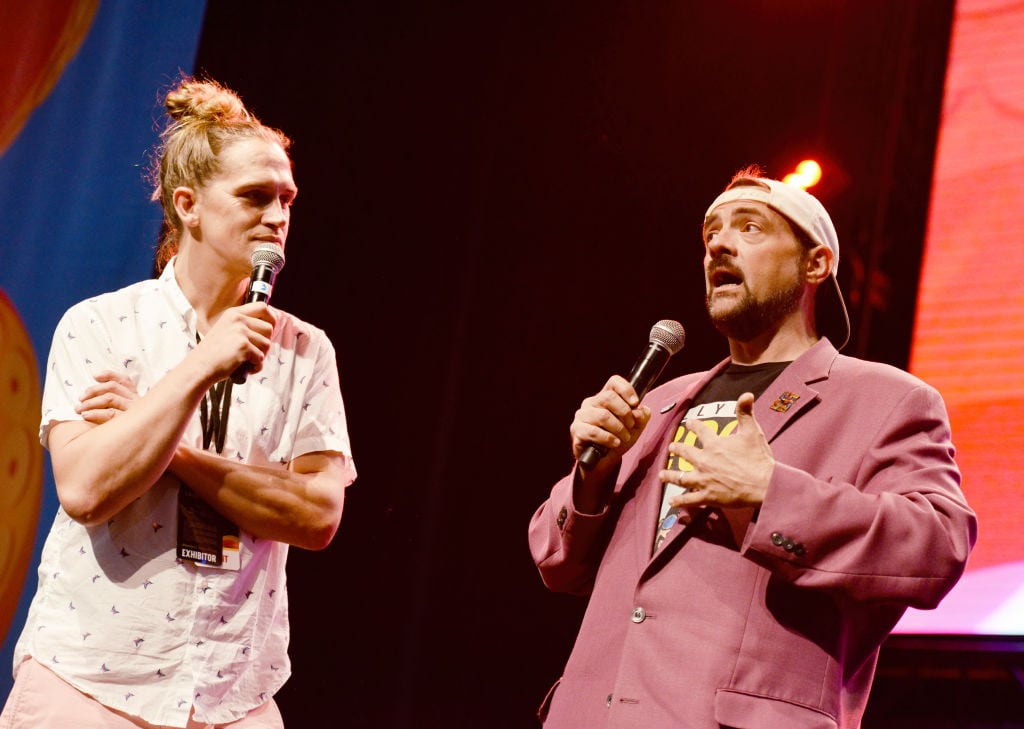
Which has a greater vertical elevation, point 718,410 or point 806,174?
point 806,174

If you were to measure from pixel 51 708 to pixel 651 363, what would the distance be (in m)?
1.22

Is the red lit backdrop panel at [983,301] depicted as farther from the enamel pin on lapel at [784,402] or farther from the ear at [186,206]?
the ear at [186,206]

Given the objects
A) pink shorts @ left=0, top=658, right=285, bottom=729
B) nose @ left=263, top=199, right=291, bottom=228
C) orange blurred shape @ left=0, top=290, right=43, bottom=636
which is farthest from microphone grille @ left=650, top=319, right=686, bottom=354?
orange blurred shape @ left=0, top=290, right=43, bottom=636

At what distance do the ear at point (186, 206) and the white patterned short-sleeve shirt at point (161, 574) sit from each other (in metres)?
0.14

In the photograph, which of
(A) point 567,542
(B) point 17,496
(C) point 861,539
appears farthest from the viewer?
(B) point 17,496

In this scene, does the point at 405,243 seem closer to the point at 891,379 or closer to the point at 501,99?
the point at 501,99

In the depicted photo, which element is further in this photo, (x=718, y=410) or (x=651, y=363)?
(x=718, y=410)

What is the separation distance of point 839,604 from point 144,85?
2923 millimetres

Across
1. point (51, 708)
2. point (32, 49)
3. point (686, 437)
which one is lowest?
point (51, 708)

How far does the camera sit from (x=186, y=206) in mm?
2189

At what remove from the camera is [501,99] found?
4.21m

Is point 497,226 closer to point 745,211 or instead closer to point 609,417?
point 745,211

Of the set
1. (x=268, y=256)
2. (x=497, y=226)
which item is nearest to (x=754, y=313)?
(x=268, y=256)

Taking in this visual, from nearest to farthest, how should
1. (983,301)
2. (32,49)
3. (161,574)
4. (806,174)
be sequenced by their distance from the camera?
1. (161,574)
2. (983,301)
3. (32,49)
4. (806,174)
